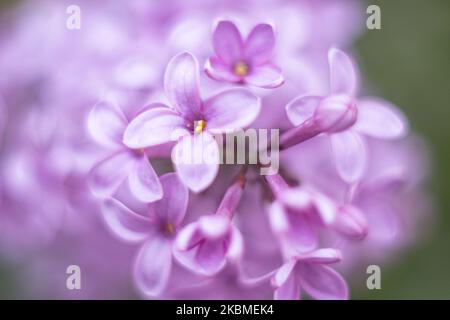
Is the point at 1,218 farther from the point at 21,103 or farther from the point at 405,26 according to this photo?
the point at 405,26

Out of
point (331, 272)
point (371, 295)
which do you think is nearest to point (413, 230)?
point (371, 295)

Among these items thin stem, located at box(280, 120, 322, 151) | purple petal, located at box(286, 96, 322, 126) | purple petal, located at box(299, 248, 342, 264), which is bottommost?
purple petal, located at box(299, 248, 342, 264)

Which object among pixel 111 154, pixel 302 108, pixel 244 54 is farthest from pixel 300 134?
pixel 111 154

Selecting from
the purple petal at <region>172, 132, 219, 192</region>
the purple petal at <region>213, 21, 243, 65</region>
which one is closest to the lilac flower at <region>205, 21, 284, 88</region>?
the purple petal at <region>213, 21, 243, 65</region>

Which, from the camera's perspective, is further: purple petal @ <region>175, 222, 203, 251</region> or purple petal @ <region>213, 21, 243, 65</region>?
purple petal @ <region>213, 21, 243, 65</region>

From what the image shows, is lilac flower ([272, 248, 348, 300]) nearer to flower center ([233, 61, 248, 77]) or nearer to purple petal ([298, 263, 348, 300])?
purple petal ([298, 263, 348, 300])

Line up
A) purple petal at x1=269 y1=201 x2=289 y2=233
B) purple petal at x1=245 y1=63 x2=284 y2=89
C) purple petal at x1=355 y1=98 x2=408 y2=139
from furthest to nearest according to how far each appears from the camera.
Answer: purple petal at x1=355 y1=98 x2=408 y2=139 → purple petal at x1=245 y1=63 x2=284 y2=89 → purple petal at x1=269 y1=201 x2=289 y2=233
